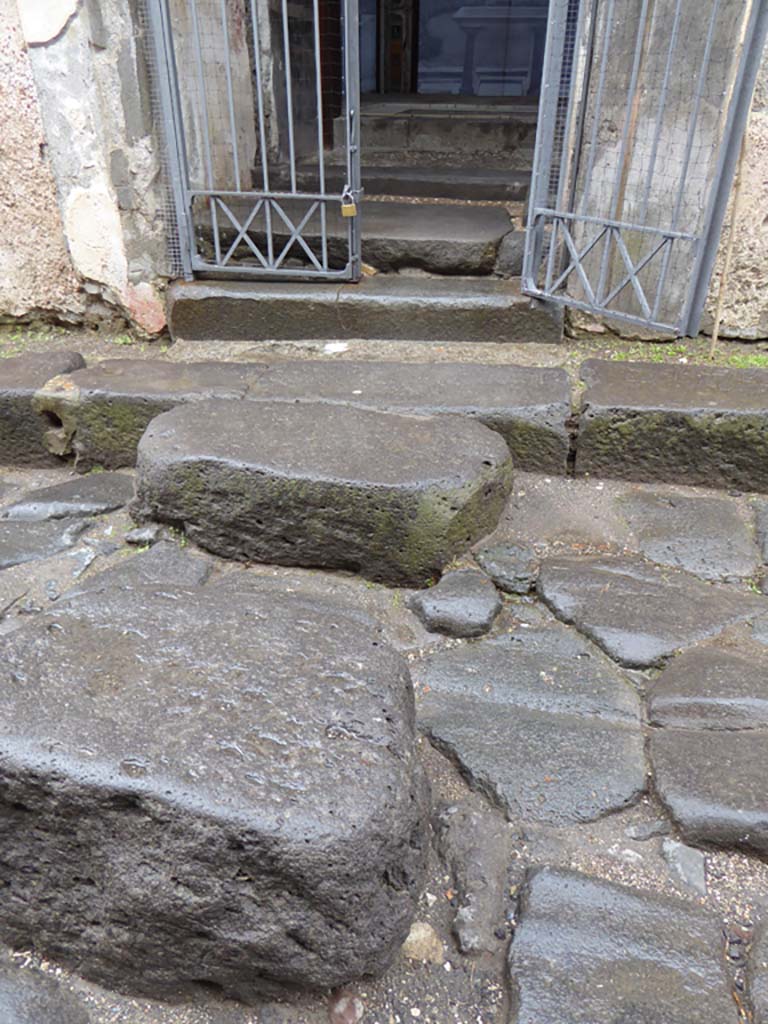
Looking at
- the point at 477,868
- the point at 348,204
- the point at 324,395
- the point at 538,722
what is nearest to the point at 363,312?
the point at 348,204

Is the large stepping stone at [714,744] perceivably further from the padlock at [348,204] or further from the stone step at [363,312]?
the padlock at [348,204]

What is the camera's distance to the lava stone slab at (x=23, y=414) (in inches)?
118

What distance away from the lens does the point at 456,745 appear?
1.82 meters

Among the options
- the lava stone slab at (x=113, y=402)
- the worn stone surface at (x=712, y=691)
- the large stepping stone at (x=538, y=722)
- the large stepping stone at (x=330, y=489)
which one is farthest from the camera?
the lava stone slab at (x=113, y=402)

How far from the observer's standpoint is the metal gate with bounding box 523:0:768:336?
2814 millimetres

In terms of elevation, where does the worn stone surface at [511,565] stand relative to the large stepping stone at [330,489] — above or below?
below

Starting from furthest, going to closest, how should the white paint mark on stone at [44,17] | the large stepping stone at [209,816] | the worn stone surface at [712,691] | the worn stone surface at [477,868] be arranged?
1. the white paint mark on stone at [44,17]
2. the worn stone surface at [712,691]
3. the worn stone surface at [477,868]
4. the large stepping stone at [209,816]

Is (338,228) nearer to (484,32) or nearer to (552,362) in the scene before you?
(552,362)

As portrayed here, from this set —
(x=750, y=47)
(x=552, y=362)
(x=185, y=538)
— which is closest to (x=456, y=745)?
(x=185, y=538)

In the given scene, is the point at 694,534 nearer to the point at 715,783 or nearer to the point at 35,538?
the point at 715,783

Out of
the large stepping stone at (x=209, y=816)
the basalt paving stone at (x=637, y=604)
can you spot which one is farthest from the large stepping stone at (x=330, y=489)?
the large stepping stone at (x=209, y=816)

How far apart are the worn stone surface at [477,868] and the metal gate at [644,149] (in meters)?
2.15

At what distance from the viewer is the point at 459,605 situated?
2.24 meters

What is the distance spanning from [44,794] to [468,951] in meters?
0.80
